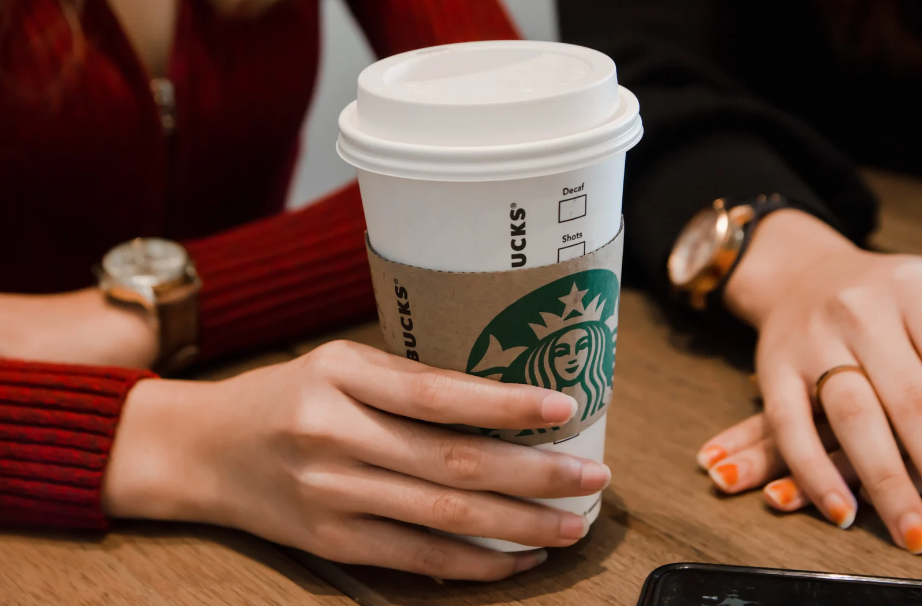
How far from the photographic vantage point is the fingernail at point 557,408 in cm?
45

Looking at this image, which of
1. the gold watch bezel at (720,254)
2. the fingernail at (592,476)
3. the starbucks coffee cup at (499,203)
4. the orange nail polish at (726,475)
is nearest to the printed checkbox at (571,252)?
the starbucks coffee cup at (499,203)

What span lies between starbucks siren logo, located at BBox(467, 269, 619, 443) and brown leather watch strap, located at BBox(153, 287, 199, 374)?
0.42 metres

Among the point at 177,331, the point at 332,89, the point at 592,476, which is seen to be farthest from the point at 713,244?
the point at 332,89

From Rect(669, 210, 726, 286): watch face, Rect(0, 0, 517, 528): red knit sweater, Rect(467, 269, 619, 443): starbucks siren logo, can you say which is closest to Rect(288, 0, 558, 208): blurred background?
Rect(0, 0, 517, 528): red knit sweater

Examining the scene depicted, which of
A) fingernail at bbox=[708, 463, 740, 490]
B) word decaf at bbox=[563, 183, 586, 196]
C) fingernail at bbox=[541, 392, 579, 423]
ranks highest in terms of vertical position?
word decaf at bbox=[563, 183, 586, 196]

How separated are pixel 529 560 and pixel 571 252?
0.72ft

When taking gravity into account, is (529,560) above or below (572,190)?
below

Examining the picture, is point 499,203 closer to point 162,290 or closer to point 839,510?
point 839,510

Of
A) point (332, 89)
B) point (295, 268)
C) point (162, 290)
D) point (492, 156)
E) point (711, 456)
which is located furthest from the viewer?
point (332, 89)

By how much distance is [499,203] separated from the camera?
0.42 m

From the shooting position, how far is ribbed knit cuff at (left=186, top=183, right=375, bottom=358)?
0.81 m

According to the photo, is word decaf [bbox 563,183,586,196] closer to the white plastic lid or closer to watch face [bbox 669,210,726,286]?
the white plastic lid

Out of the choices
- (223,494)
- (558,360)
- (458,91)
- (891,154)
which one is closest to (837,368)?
(558,360)

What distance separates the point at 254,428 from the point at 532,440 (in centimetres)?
19
